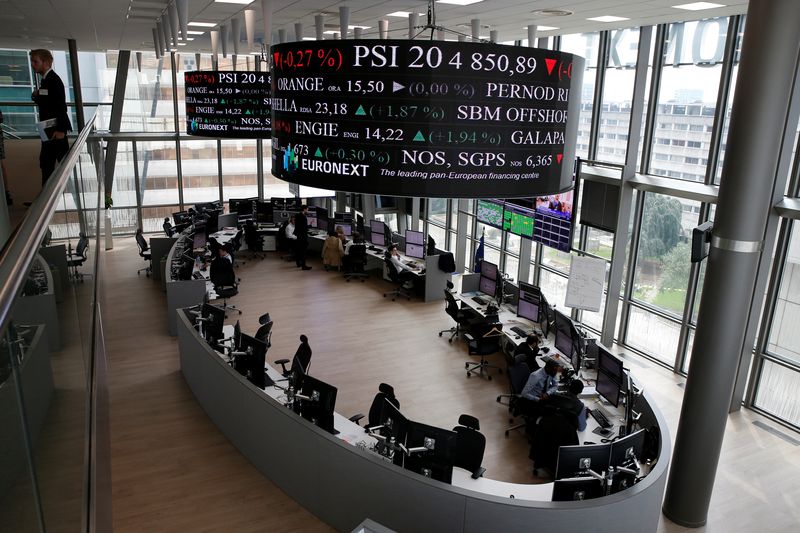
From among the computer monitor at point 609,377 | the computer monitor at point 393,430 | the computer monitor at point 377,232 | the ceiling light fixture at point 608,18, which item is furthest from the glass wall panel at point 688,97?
the computer monitor at point 377,232

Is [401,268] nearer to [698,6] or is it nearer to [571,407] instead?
[571,407]

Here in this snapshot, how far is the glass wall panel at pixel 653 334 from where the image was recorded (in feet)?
32.7

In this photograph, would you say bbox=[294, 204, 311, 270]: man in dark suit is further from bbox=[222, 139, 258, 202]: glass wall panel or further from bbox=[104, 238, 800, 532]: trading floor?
bbox=[222, 139, 258, 202]: glass wall panel

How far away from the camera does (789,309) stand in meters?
8.30

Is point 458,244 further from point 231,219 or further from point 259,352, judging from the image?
point 259,352

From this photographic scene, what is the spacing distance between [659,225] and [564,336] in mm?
3266

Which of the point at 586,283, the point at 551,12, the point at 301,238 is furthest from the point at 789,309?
the point at 301,238

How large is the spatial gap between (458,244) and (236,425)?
8466mm

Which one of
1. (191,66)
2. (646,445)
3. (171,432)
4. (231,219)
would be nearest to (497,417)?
(646,445)

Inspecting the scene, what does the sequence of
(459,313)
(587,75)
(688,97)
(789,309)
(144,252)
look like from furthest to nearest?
(144,252) → (587,75) → (459,313) → (688,97) → (789,309)

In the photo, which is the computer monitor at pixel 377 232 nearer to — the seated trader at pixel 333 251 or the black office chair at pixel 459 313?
the seated trader at pixel 333 251

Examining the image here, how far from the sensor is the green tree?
9.79 meters

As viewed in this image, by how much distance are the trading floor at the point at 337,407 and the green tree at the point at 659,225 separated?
192cm

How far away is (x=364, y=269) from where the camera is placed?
48.2ft
